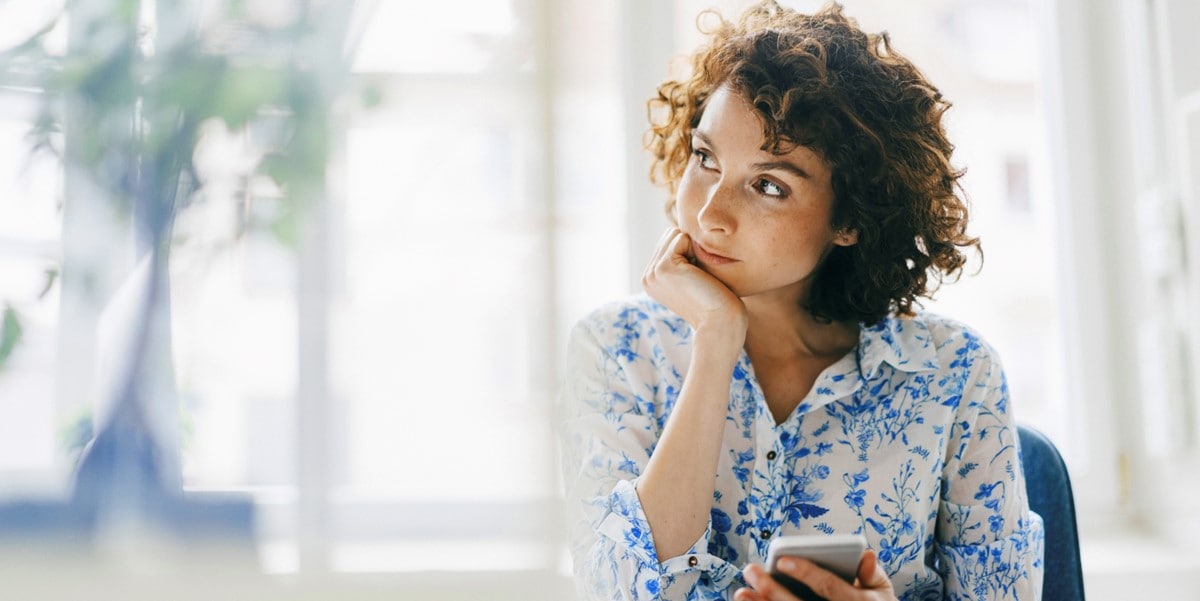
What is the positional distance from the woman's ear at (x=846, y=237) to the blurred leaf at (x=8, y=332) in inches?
44.3

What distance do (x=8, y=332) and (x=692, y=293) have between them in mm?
959

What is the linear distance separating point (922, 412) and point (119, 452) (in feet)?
3.58

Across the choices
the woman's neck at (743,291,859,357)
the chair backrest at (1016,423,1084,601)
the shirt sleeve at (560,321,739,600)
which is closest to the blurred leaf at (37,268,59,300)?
the shirt sleeve at (560,321,739,600)

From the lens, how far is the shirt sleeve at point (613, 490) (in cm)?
109

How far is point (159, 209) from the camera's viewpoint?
4.68 feet

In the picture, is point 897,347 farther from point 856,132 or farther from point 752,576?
point 752,576

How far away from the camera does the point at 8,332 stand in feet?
4.60

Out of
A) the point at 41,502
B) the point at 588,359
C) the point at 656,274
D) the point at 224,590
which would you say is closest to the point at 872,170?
the point at 656,274

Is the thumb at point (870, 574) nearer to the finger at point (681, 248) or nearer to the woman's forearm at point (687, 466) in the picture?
the woman's forearm at point (687, 466)

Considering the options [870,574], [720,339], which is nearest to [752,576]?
[870,574]

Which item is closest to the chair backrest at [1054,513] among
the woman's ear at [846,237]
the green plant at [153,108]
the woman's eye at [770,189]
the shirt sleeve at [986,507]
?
the shirt sleeve at [986,507]

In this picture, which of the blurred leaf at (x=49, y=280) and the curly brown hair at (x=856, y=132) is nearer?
the curly brown hair at (x=856, y=132)

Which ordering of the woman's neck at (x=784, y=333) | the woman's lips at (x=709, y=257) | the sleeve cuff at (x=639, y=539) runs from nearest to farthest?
the sleeve cuff at (x=639, y=539)
the woman's lips at (x=709, y=257)
the woman's neck at (x=784, y=333)

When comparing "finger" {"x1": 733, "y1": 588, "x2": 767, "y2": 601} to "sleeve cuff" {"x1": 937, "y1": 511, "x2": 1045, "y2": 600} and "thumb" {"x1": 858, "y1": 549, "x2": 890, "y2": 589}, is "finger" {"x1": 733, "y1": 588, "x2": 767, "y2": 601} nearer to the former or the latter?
"thumb" {"x1": 858, "y1": 549, "x2": 890, "y2": 589}
